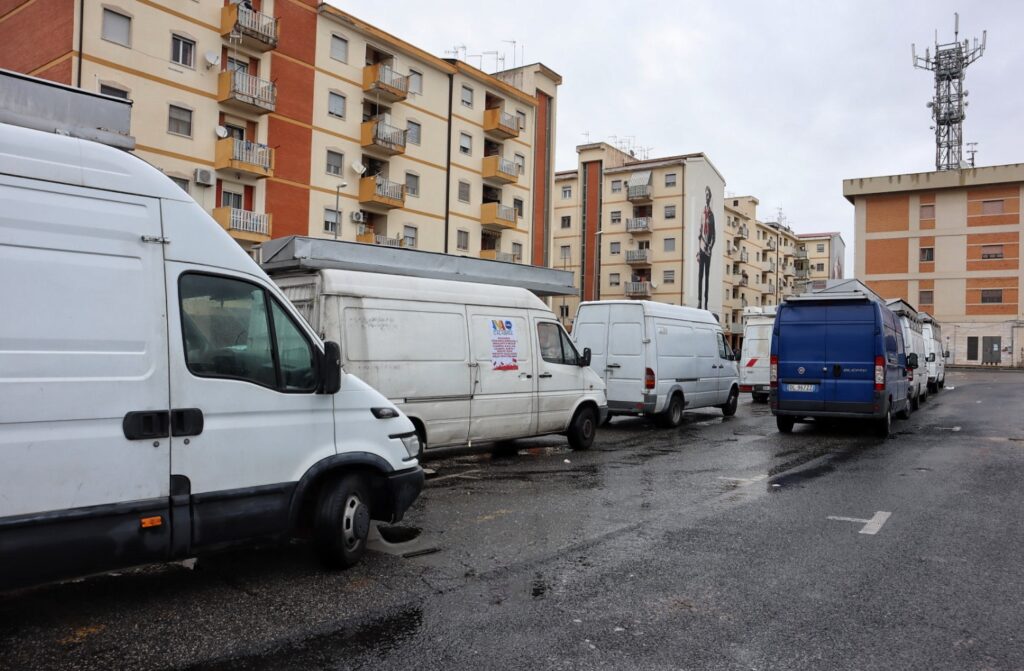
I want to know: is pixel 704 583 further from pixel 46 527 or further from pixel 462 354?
pixel 462 354

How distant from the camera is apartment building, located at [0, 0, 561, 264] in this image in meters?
26.5

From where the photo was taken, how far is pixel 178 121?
27906mm

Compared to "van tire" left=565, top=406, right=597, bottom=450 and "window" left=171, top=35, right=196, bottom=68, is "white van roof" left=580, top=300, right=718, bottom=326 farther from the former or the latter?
"window" left=171, top=35, right=196, bottom=68

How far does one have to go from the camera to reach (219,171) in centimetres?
2911

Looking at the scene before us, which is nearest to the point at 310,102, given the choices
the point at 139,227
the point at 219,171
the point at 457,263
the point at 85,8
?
the point at 219,171

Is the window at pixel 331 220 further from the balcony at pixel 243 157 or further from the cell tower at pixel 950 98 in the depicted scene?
the cell tower at pixel 950 98

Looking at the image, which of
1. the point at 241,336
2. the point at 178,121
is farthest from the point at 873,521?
the point at 178,121

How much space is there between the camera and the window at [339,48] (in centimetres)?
3447

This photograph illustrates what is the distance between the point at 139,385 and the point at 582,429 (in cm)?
794

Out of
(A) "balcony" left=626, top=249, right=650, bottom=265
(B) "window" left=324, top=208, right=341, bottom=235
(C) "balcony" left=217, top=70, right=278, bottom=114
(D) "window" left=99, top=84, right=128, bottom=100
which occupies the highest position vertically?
(C) "balcony" left=217, top=70, right=278, bottom=114

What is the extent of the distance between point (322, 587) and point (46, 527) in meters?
1.68

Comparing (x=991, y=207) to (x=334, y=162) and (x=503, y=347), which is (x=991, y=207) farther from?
(x=503, y=347)

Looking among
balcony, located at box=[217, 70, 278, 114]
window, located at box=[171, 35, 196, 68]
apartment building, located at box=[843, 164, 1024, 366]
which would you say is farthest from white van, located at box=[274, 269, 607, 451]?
apartment building, located at box=[843, 164, 1024, 366]

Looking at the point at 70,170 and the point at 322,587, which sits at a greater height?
the point at 70,170
